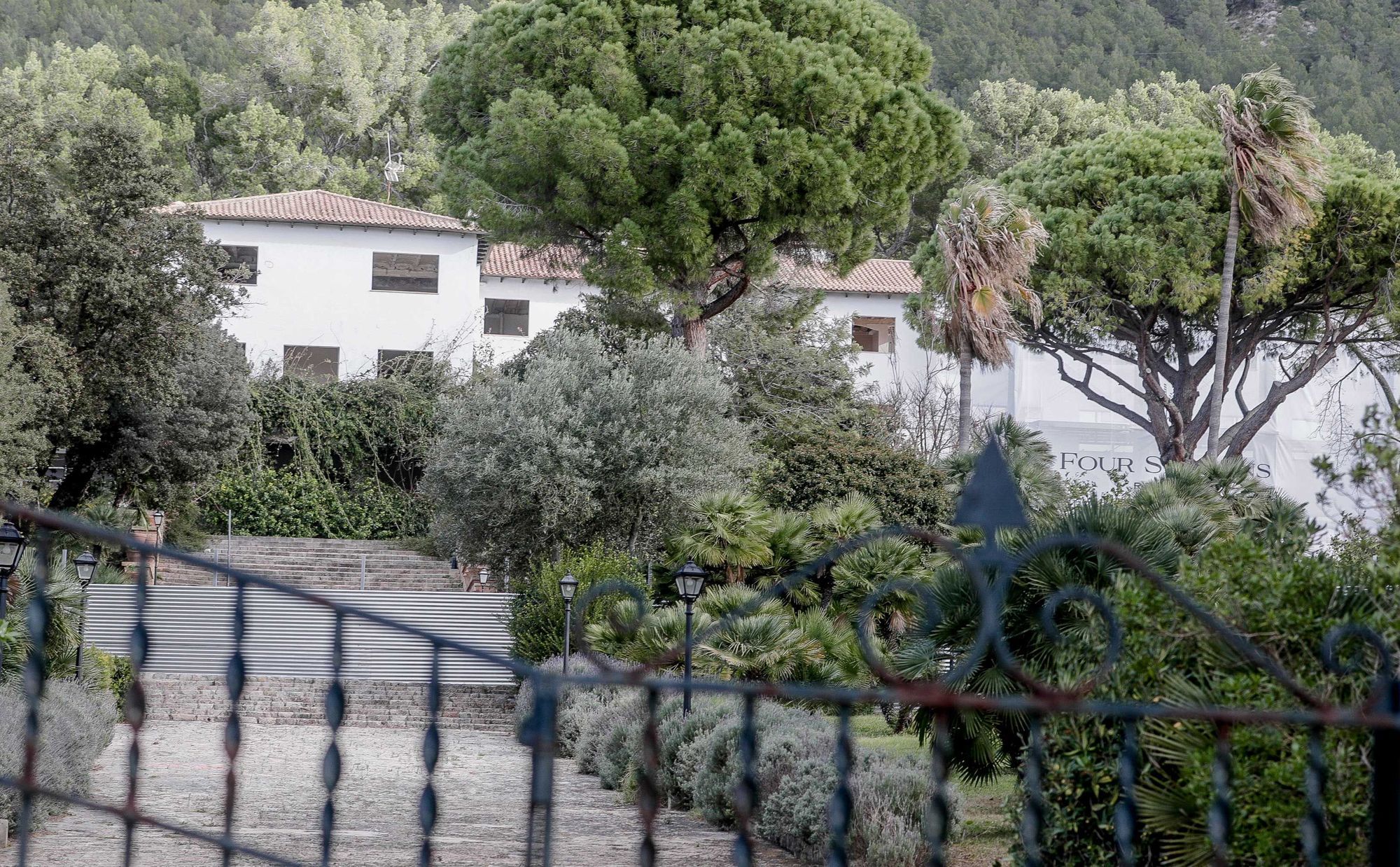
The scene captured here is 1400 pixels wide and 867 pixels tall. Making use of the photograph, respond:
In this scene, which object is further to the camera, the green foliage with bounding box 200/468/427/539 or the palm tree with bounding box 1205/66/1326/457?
the green foliage with bounding box 200/468/427/539

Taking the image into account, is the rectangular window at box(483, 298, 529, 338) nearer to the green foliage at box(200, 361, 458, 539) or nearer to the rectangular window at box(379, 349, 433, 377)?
the rectangular window at box(379, 349, 433, 377)

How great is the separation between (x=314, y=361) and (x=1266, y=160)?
23433mm

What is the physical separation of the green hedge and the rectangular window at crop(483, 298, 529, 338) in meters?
21.0

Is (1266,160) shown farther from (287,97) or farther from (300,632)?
(287,97)

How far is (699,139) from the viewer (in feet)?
83.6

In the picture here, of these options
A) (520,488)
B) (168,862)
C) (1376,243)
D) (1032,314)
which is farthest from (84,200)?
(1376,243)

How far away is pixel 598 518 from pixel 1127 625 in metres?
16.7

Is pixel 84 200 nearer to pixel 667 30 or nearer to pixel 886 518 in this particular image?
pixel 667 30

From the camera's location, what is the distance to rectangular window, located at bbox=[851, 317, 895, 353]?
39.3 m

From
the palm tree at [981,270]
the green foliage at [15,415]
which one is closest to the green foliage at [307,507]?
the green foliage at [15,415]

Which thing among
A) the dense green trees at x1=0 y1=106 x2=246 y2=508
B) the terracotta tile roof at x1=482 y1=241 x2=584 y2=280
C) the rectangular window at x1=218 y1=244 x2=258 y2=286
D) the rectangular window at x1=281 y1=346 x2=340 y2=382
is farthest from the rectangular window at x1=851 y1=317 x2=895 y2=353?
the dense green trees at x1=0 y1=106 x2=246 y2=508

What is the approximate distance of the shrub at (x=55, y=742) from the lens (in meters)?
11.1

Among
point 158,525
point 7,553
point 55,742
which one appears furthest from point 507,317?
point 55,742

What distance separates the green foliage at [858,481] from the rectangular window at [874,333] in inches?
595
